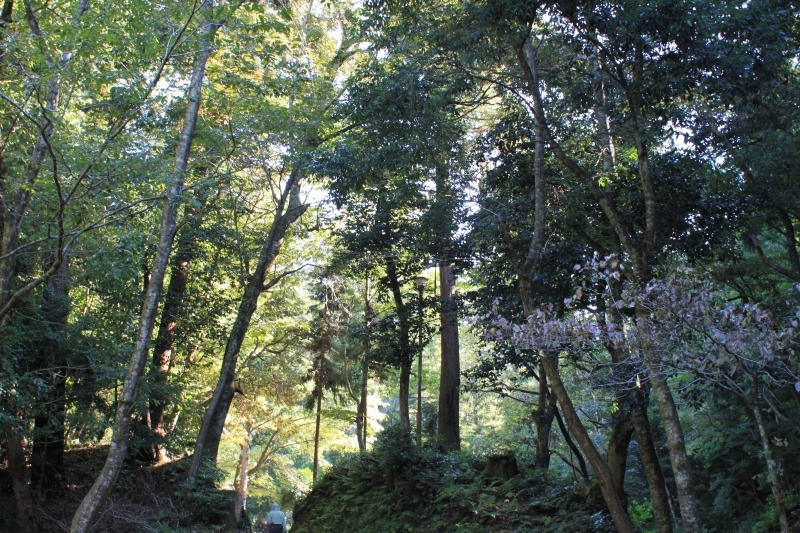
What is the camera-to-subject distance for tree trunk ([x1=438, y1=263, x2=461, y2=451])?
1360cm

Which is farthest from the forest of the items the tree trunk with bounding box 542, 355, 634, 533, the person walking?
the person walking

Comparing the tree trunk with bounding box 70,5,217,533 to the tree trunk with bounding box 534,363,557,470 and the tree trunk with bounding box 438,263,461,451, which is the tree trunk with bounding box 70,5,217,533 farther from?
the tree trunk with bounding box 534,363,557,470

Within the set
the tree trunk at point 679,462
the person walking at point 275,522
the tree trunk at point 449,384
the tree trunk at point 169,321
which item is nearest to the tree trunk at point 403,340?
the tree trunk at point 449,384

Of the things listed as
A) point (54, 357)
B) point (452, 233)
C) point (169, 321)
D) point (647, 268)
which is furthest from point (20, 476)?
point (647, 268)

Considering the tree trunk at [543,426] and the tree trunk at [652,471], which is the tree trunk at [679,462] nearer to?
the tree trunk at [652,471]

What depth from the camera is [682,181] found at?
805cm

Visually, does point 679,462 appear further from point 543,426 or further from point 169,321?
point 169,321

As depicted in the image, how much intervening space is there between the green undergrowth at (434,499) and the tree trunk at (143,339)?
4987mm

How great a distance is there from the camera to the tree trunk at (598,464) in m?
6.54

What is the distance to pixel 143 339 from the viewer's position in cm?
793

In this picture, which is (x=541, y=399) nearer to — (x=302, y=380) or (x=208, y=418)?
(x=208, y=418)

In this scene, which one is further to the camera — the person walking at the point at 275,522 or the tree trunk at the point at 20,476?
the person walking at the point at 275,522

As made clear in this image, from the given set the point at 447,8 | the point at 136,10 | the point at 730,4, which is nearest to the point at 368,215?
the point at 447,8

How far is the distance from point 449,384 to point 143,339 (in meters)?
8.26
